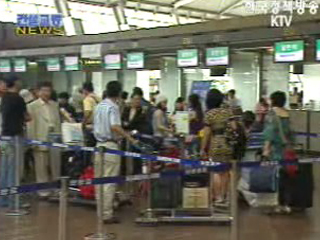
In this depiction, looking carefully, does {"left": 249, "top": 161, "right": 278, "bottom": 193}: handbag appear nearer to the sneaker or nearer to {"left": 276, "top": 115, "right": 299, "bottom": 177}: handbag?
{"left": 276, "top": 115, "right": 299, "bottom": 177}: handbag

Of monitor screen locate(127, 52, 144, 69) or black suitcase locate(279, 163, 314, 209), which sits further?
monitor screen locate(127, 52, 144, 69)

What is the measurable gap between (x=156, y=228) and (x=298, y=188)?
2.08 metres

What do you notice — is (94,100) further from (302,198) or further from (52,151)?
(302,198)

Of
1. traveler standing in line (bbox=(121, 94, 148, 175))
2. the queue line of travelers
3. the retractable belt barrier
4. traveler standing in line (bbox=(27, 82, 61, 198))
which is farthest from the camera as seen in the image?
traveler standing in line (bbox=(121, 94, 148, 175))

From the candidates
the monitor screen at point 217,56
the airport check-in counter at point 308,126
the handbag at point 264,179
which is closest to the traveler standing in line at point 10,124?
the handbag at point 264,179

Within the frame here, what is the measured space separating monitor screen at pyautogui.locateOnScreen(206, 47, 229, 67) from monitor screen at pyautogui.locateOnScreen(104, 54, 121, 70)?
265 cm

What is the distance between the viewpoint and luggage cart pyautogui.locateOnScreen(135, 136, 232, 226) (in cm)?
645

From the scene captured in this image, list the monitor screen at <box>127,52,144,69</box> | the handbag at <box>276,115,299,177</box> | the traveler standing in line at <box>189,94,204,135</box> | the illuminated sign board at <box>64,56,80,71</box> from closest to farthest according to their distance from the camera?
the handbag at <box>276,115,299,177</box> → the traveler standing in line at <box>189,94,204,135</box> → the monitor screen at <box>127,52,144,69</box> → the illuminated sign board at <box>64,56,80,71</box>

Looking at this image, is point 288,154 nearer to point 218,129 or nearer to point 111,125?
point 218,129

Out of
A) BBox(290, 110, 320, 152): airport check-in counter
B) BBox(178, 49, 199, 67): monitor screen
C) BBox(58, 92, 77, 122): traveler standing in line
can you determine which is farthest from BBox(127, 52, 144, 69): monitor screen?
BBox(290, 110, 320, 152): airport check-in counter
